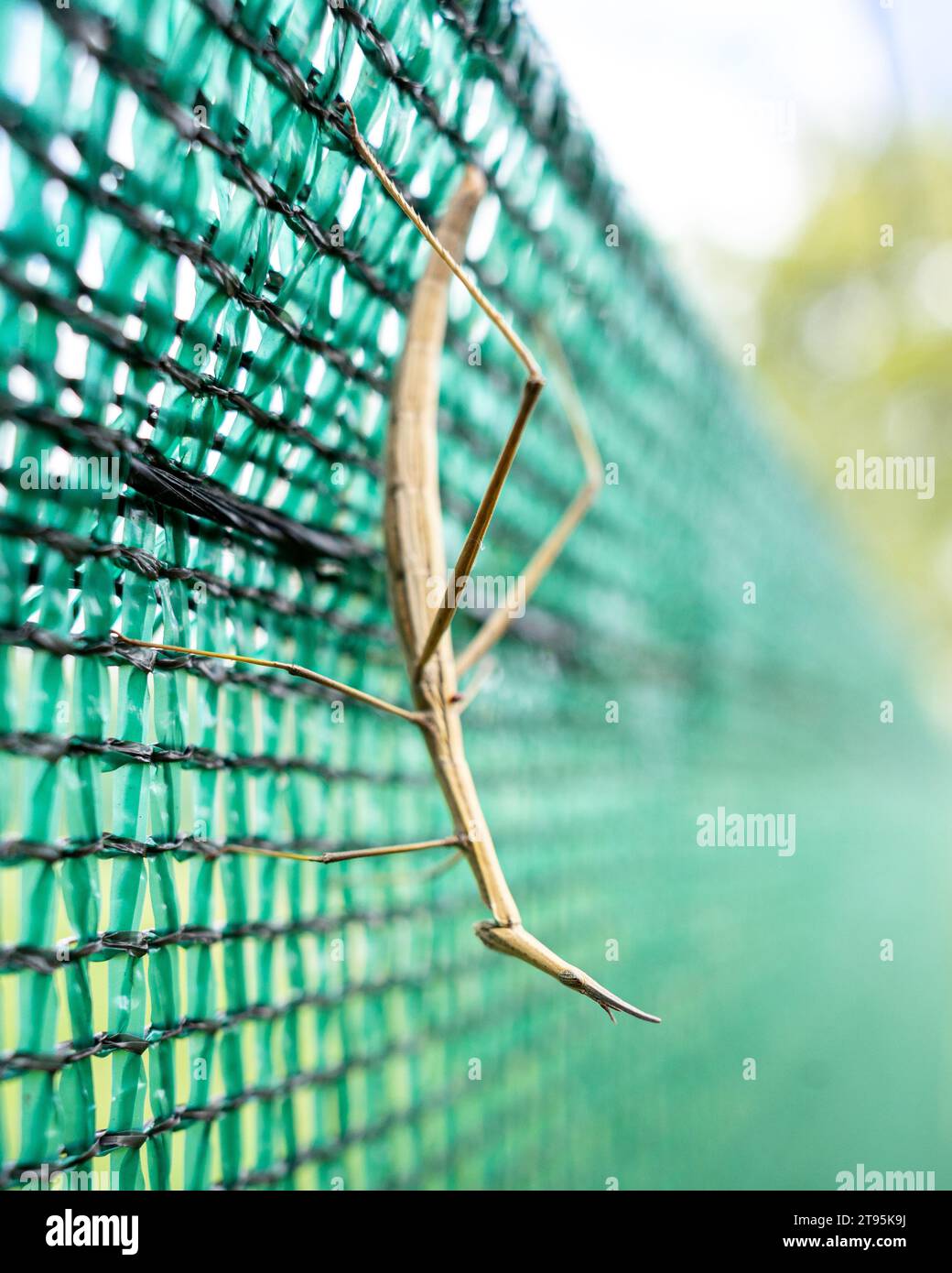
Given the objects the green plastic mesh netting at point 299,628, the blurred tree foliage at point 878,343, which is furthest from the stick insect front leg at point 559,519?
the blurred tree foliage at point 878,343

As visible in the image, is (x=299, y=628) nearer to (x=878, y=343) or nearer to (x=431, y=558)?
(x=431, y=558)

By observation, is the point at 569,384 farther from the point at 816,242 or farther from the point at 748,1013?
the point at 816,242

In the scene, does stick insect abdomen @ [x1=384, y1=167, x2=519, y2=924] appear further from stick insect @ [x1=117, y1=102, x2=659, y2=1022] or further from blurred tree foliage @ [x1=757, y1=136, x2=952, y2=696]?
blurred tree foliage @ [x1=757, y1=136, x2=952, y2=696]

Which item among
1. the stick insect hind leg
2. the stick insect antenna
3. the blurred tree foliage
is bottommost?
the stick insect hind leg

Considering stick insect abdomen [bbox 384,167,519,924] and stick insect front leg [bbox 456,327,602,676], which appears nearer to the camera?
stick insect abdomen [bbox 384,167,519,924]

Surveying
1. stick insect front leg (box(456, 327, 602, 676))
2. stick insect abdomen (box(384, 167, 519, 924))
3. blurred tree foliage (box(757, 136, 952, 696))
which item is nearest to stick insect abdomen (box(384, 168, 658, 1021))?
stick insect abdomen (box(384, 167, 519, 924))

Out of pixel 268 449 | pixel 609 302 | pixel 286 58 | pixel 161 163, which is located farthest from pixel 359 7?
pixel 609 302
